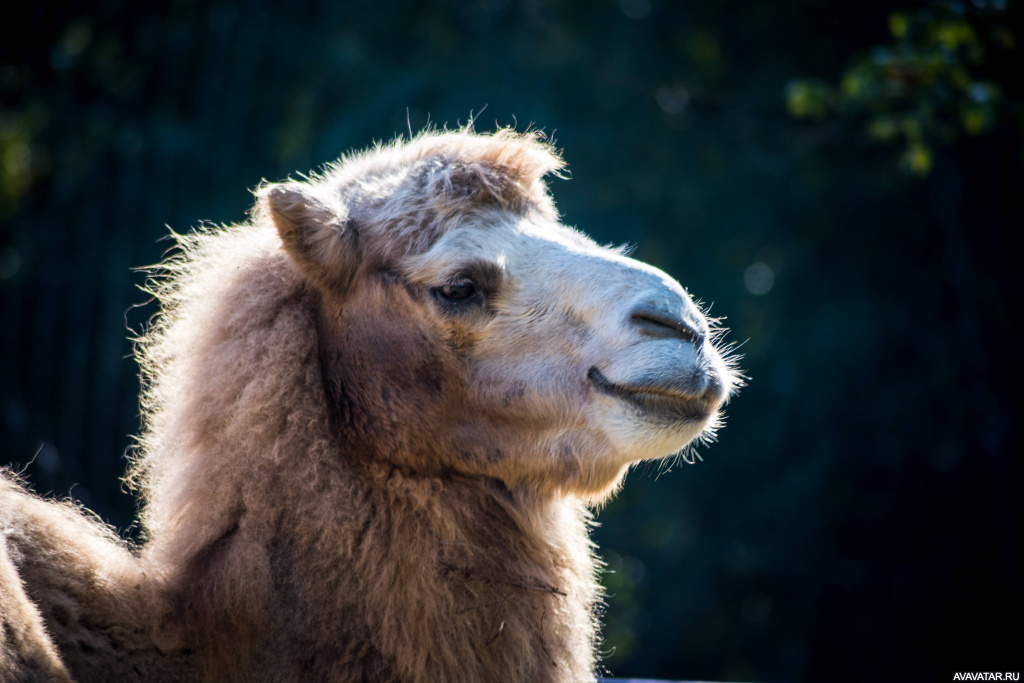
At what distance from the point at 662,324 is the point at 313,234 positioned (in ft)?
3.19

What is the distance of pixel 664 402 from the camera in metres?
2.22

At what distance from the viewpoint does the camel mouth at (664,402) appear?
7.21 ft

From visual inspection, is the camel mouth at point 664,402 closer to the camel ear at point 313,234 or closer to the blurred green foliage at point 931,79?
the camel ear at point 313,234

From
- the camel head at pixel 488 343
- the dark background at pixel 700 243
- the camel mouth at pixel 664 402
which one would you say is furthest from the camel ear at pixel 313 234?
the dark background at pixel 700 243

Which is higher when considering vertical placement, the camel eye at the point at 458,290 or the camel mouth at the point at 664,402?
the camel eye at the point at 458,290

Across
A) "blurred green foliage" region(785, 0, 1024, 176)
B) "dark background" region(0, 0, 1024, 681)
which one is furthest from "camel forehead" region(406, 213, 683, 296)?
"dark background" region(0, 0, 1024, 681)

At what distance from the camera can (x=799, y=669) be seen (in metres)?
7.39

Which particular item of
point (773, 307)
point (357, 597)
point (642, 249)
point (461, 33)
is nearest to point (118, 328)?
point (461, 33)

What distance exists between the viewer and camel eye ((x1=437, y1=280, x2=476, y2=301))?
2402 mm

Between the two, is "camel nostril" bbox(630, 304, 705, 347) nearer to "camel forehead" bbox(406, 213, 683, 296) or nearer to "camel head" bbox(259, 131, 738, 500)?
"camel head" bbox(259, 131, 738, 500)

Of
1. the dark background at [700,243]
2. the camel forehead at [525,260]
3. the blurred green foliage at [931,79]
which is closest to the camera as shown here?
the camel forehead at [525,260]

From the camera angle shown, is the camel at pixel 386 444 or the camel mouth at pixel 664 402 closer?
the camel at pixel 386 444

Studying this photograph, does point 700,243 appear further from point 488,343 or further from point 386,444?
point 386,444

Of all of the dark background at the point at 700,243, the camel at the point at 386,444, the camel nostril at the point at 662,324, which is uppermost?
the dark background at the point at 700,243
